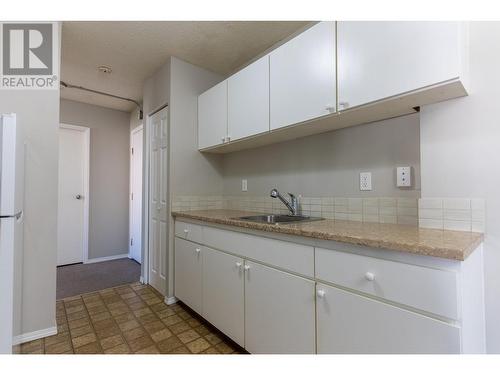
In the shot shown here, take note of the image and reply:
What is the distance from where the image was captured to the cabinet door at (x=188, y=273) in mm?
1924

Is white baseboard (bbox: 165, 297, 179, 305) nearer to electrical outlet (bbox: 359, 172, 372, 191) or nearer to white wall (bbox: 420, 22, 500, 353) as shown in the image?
electrical outlet (bbox: 359, 172, 372, 191)

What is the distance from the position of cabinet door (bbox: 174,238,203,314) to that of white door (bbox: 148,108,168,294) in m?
0.24

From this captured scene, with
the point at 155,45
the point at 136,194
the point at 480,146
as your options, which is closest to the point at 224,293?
the point at 480,146

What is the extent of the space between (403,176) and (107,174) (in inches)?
152

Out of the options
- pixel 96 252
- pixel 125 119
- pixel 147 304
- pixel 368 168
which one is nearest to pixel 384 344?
pixel 368 168

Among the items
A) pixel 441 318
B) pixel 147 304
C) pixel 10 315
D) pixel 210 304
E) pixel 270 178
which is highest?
pixel 270 178

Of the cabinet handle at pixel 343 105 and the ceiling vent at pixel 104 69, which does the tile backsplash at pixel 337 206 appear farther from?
the ceiling vent at pixel 104 69

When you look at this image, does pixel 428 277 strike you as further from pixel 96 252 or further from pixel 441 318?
pixel 96 252

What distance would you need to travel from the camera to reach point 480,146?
1.10m

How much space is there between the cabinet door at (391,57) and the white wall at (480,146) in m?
0.22

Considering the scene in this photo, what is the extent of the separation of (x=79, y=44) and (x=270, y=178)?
201cm

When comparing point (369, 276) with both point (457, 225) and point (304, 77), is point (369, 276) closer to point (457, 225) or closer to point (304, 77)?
point (457, 225)

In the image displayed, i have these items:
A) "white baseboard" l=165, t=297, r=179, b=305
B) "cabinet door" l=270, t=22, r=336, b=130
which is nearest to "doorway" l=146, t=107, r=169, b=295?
"white baseboard" l=165, t=297, r=179, b=305

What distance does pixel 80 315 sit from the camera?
6.79 ft
